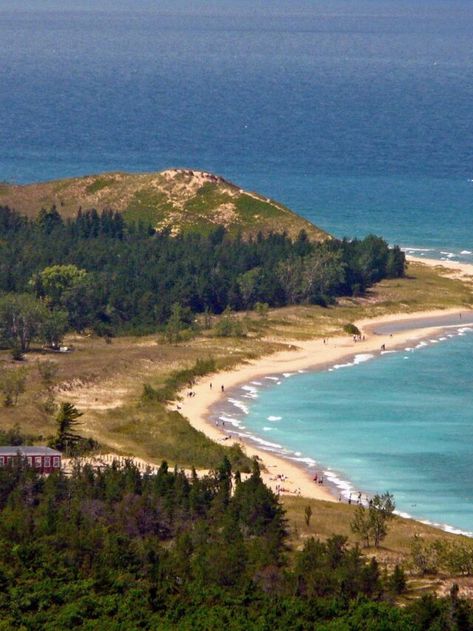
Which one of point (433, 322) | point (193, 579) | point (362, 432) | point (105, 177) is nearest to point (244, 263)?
point (433, 322)

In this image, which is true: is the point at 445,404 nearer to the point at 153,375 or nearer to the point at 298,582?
the point at 153,375

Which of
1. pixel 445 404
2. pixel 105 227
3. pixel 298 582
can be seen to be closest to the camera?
pixel 298 582

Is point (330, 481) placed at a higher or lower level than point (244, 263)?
lower

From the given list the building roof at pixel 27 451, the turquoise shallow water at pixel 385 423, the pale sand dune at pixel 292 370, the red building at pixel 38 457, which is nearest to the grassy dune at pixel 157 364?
the pale sand dune at pixel 292 370

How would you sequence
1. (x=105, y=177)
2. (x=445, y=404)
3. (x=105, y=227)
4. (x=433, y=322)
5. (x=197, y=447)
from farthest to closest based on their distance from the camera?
(x=105, y=177) → (x=105, y=227) → (x=433, y=322) → (x=445, y=404) → (x=197, y=447)

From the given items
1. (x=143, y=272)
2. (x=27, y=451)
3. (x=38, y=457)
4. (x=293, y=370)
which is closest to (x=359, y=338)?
(x=293, y=370)

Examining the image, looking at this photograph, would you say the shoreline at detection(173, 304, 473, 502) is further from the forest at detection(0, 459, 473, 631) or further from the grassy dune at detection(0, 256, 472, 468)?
the forest at detection(0, 459, 473, 631)
